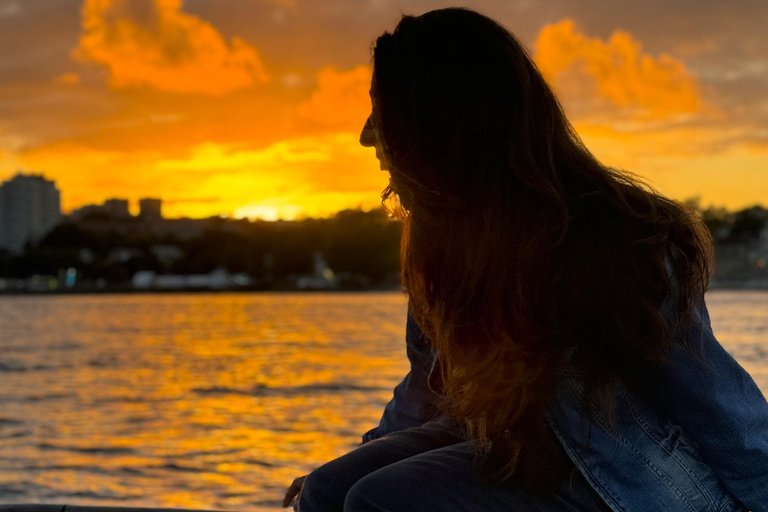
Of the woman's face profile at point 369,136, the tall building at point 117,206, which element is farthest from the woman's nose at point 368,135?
the tall building at point 117,206

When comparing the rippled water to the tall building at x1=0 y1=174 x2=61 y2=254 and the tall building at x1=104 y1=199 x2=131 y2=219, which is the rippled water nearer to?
the tall building at x1=104 y1=199 x2=131 y2=219

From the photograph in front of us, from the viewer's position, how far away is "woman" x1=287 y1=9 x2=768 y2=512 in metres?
1.41

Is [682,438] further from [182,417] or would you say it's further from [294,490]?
[182,417]

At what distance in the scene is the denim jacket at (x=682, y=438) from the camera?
4.63ft

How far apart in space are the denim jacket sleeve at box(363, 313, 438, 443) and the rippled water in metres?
4.58

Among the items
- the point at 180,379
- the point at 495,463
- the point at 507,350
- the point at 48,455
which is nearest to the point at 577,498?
the point at 495,463

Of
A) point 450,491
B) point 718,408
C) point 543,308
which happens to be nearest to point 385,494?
point 450,491

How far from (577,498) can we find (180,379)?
16.5 m

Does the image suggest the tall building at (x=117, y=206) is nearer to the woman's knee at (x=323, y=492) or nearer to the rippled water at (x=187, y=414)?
the rippled water at (x=187, y=414)

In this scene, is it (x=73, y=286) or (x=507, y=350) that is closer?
(x=507, y=350)

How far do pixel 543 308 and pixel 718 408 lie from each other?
32 centimetres

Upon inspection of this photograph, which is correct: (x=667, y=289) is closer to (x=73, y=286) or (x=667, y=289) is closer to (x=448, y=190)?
(x=448, y=190)

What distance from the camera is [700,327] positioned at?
4.66 ft

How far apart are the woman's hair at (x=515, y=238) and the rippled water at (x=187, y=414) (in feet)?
17.3
